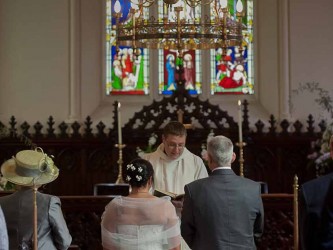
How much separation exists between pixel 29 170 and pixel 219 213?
132 cm

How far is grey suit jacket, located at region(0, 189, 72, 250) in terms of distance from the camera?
5797mm

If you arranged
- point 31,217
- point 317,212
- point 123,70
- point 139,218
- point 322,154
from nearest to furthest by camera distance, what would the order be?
point 317,212 → point 139,218 → point 31,217 → point 322,154 → point 123,70

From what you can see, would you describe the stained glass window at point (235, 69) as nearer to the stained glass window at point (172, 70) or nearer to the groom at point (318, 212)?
the stained glass window at point (172, 70)

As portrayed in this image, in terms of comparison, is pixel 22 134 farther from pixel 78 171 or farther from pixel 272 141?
pixel 272 141

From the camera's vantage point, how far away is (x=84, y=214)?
28.3 ft

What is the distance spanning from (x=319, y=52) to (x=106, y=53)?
3.22 metres

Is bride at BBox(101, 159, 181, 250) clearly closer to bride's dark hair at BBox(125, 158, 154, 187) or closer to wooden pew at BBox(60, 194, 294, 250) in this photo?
bride's dark hair at BBox(125, 158, 154, 187)

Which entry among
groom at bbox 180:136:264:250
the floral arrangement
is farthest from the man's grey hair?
the floral arrangement

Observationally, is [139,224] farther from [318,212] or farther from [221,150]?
[318,212]

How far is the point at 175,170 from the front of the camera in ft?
24.6

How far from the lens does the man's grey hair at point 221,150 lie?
5.55m

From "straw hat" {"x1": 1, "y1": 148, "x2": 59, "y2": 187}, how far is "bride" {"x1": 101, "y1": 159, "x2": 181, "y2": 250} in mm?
652

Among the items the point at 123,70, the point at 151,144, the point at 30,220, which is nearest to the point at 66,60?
the point at 123,70

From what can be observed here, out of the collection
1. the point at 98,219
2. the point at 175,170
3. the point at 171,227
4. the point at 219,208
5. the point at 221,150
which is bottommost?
the point at 98,219
